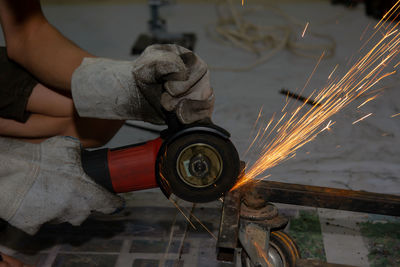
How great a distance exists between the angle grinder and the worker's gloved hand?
0.06 metres

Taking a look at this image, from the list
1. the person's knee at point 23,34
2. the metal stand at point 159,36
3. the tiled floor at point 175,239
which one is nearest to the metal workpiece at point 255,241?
the tiled floor at point 175,239

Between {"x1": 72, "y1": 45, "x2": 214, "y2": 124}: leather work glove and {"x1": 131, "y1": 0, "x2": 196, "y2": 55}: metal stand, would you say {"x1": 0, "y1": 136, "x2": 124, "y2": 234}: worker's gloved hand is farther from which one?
{"x1": 131, "y1": 0, "x2": 196, "y2": 55}: metal stand

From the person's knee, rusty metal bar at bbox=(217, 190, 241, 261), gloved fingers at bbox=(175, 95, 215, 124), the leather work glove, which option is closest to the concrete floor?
rusty metal bar at bbox=(217, 190, 241, 261)

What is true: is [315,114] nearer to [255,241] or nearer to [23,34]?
[255,241]

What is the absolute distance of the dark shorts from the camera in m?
1.89

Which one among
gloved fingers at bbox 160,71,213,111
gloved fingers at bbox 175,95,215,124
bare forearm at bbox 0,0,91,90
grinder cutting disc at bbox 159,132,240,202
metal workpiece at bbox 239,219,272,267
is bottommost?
metal workpiece at bbox 239,219,272,267

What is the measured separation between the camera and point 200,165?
4.53 ft

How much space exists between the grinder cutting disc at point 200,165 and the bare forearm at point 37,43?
A: 2.14 ft

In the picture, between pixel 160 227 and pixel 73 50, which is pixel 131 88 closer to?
pixel 73 50

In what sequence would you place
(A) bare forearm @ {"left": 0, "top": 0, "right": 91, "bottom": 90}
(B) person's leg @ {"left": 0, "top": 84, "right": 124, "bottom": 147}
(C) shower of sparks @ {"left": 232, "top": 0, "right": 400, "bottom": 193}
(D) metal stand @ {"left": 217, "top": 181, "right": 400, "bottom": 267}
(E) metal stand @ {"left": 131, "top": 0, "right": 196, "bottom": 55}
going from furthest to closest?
(E) metal stand @ {"left": 131, "top": 0, "right": 196, "bottom": 55} → (C) shower of sparks @ {"left": 232, "top": 0, "right": 400, "bottom": 193} → (B) person's leg @ {"left": 0, "top": 84, "right": 124, "bottom": 147} → (A) bare forearm @ {"left": 0, "top": 0, "right": 91, "bottom": 90} → (D) metal stand @ {"left": 217, "top": 181, "right": 400, "bottom": 267}

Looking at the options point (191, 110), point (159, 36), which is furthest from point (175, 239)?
point (159, 36)

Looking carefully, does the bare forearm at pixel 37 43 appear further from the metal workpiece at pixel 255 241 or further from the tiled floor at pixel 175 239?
the metal workpiece at pixel 255 241

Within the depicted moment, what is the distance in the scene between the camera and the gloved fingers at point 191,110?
4.51 ft

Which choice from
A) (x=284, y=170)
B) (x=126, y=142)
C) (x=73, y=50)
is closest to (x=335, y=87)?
(x=284, y=170)
